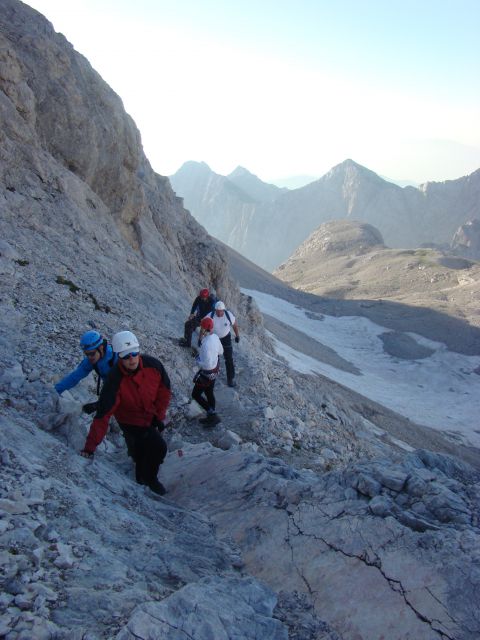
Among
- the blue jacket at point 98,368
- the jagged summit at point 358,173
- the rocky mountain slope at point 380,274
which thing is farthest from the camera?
the jagged summit at point 358,173

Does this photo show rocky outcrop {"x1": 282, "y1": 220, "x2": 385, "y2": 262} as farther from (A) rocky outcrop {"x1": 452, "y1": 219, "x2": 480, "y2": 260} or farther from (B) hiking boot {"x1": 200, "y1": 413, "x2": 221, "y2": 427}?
(B) hiking boot {"x1": 200, "y1": 413, "x2": 221, "y2": 427}

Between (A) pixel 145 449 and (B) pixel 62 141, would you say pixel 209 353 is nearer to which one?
(A) pixel 145 449

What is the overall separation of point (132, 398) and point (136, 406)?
0.42ft

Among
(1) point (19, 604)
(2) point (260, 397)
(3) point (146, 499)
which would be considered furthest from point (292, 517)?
(2) point (260, 397)

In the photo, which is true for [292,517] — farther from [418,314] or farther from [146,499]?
[418,314]

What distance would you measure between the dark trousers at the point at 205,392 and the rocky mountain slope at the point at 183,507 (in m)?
0.27

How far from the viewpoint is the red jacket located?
6.26m

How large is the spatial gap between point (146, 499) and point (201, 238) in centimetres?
2240

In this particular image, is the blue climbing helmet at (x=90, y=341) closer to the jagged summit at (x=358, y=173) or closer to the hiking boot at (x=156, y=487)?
the hiking boot at (x=156, y=487)

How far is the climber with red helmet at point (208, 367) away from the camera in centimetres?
976

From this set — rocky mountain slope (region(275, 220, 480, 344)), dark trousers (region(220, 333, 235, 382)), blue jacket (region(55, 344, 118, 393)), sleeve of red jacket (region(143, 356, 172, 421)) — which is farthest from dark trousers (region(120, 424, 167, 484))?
rocky mountain slope (region(275, 220, 480, 344))

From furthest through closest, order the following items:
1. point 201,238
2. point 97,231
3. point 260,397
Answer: point 201,238 → point 97,231 → point 260,397

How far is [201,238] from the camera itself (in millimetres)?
28047

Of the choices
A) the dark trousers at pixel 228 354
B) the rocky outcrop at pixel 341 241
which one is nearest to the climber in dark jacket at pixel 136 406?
the dark trousers at pixel 228 354
